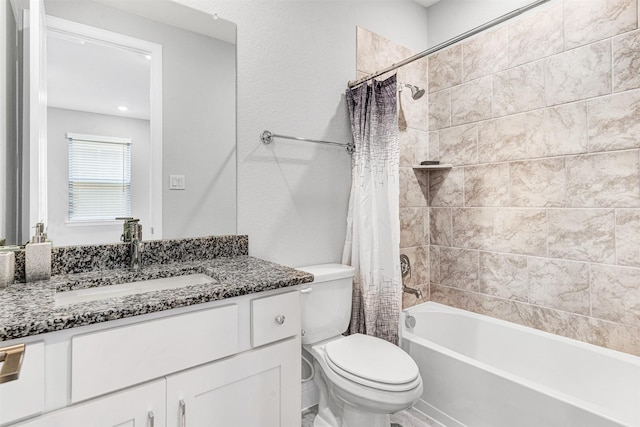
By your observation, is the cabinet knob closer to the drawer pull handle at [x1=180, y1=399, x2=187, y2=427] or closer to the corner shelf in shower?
the drawer pull handle at [x1=180, y1=399, x2=187, y2=427]

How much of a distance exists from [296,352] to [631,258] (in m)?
1.71

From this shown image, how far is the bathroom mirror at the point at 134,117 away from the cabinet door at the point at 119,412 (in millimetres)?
678

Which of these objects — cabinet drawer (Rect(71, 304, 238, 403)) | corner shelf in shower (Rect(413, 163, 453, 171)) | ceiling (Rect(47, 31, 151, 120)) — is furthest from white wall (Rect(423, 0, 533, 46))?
cabinet drawer (Rect(71, 304, 238, 403))

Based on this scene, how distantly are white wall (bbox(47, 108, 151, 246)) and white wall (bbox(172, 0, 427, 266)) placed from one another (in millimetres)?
435

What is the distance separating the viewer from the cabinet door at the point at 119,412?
81cm

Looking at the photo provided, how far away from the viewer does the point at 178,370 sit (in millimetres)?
985

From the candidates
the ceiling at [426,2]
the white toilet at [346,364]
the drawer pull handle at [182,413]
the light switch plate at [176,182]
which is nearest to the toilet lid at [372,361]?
the white toilet at [346,364]

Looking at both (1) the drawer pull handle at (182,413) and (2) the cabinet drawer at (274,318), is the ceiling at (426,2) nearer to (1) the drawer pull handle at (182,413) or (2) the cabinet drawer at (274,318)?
(2) the cabinet drawer at (274,318)

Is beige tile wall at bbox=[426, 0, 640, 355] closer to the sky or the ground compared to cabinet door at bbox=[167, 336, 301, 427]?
closer to the sky

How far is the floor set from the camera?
1765mm

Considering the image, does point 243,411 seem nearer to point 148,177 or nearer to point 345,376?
point 345,376

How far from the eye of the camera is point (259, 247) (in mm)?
1729

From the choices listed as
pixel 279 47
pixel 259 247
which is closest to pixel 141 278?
pixel 259 247

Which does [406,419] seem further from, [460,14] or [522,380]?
[460,14]
